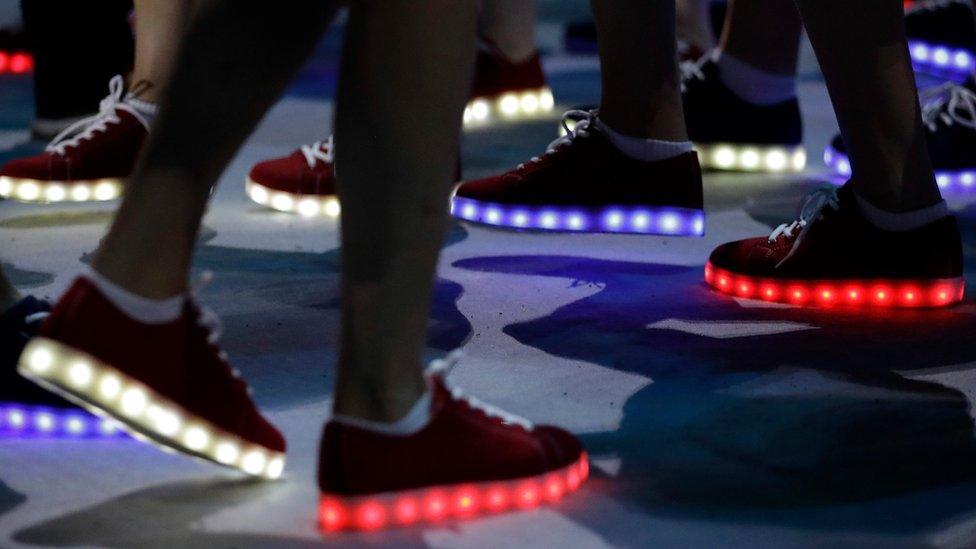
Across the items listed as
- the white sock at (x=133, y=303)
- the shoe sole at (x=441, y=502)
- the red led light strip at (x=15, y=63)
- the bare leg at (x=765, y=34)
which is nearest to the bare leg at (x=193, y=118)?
the white sock at (x=133, y=303)

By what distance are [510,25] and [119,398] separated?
7.63 ft

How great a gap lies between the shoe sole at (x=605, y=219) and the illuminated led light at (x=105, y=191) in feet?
2.36

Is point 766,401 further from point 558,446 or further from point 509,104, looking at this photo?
point 509,104

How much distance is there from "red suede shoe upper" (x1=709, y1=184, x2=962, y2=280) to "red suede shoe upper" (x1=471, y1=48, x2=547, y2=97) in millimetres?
1554

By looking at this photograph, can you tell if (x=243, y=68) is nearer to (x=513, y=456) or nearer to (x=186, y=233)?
(x=186, y=233)

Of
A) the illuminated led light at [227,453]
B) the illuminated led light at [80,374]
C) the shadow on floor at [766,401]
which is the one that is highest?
the illuminated led light at [80,374]

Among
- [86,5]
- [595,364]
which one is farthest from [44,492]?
[86,5]

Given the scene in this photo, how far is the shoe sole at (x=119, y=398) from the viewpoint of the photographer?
1.26 m

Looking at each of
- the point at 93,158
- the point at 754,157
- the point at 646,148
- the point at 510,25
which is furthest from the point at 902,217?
the point at 510,25

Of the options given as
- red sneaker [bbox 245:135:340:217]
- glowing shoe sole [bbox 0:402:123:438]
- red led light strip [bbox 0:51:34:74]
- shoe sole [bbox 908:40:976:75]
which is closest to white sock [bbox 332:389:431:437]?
glowing shoe sole [bbox 0:402:123:438]

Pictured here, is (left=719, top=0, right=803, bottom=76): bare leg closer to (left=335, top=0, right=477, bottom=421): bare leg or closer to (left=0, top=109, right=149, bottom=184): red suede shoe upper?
(left=0, top=109, right=149, bottom=184): red suede shoe upper

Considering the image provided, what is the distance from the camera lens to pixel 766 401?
1672mm

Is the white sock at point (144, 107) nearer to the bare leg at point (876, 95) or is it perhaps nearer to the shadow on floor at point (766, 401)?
the shadow on floor at point (766, 401)

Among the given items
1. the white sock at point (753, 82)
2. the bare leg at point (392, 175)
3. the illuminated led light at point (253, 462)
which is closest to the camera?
the bare leg at point (392, 175)
